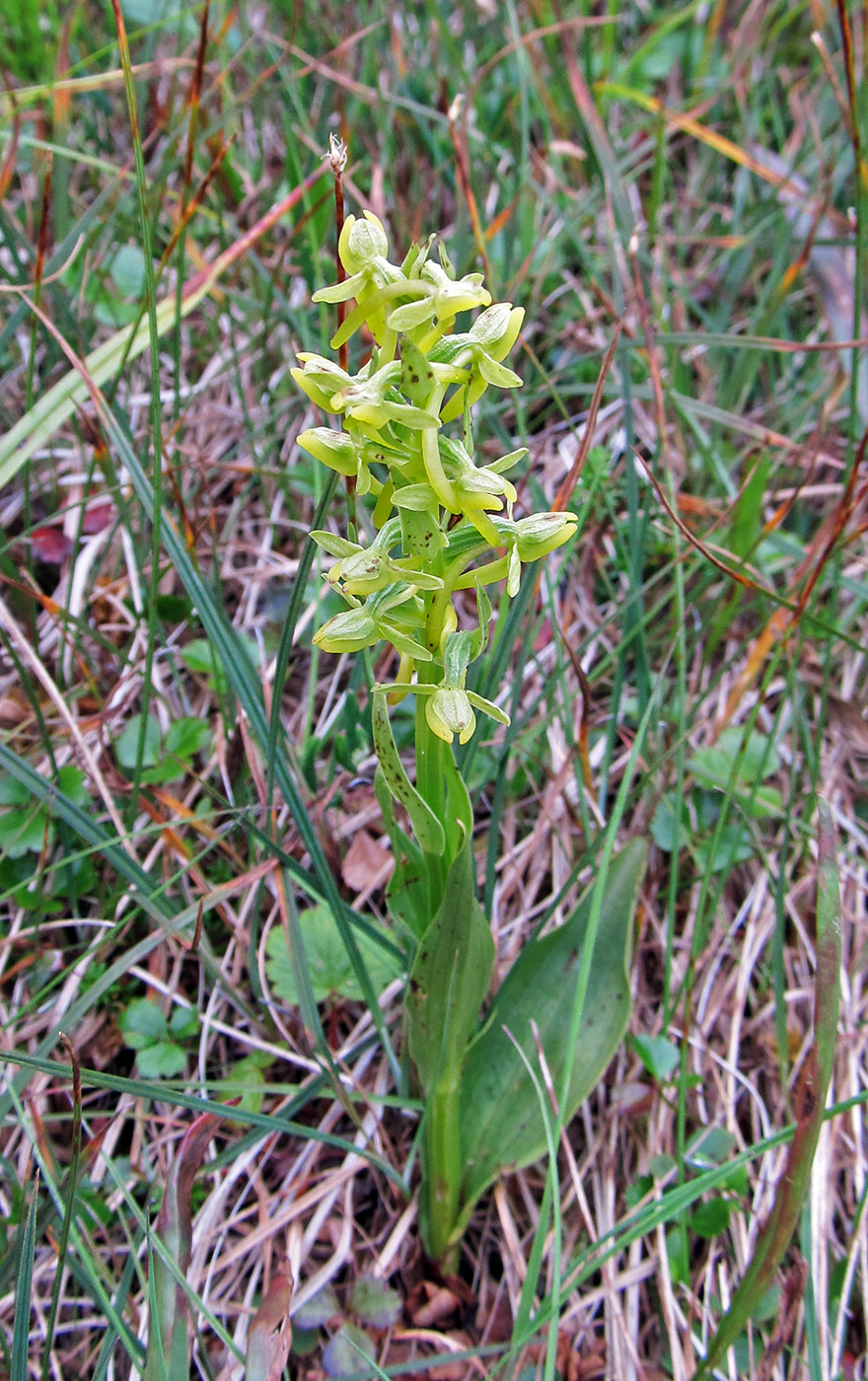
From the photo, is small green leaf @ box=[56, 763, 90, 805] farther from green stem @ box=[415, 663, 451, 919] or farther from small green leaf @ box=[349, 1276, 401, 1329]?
small green leaf @ box=[349, 1276, 401, 1329]

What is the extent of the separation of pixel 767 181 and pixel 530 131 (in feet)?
2.10

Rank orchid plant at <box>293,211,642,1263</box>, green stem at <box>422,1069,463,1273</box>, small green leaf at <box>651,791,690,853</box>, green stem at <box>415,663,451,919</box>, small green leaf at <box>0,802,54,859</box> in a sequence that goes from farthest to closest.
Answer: small green leaf at <box>651,791,690,853</box> < small green leaf at <box>0,802,54,859</box> < green stem at <box>422,1069,463,1273</box> < green stem at <box>415,663,451,919</box> < orchid plant at <box>293,211,642,1263</box>

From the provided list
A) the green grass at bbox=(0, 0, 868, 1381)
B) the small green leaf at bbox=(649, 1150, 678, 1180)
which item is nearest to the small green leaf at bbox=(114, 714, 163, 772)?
the green grass at bbox=(0, 0, 868, 1381)

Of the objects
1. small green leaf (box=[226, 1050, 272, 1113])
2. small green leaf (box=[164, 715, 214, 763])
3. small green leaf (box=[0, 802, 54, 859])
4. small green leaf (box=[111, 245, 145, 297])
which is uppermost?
small green leaf (box=[111, 245, 145, 297])

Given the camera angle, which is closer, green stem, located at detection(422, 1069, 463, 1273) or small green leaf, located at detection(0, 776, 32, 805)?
green stem, located at detection(422, 1069, 463, 1273)

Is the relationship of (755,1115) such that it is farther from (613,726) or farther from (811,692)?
(811,692)

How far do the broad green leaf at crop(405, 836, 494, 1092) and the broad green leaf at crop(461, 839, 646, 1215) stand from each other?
0.46 feet

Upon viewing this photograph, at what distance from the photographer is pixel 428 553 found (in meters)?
0.83

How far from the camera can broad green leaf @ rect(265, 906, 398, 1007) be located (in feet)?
4.28

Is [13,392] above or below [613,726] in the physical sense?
above

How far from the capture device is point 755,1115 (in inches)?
53.6

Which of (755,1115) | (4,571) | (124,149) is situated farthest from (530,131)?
(755,1115)

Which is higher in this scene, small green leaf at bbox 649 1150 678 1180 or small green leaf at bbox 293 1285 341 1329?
small green leaf at bbox 649 1150 678 1180

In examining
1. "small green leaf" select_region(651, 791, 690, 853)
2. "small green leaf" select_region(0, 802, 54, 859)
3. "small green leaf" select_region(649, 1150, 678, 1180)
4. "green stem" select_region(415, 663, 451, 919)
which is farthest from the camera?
"small green leaf" select_region(651, 791, 690, 853)
